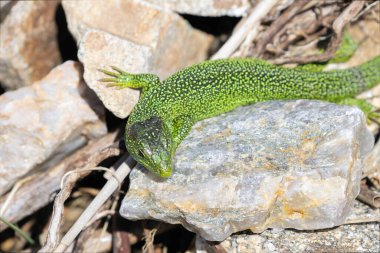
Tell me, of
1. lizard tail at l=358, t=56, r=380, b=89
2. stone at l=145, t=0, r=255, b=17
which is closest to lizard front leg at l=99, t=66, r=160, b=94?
stone at l=145, t=0, r=255, b=17

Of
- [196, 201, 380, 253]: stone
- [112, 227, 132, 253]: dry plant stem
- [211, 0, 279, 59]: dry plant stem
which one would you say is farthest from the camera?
[211, 0, 279, 59]: dry plant stem

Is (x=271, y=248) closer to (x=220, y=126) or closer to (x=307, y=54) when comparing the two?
(x=220, y=126)

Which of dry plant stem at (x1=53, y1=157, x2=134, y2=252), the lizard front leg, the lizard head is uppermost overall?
the lizard front leg

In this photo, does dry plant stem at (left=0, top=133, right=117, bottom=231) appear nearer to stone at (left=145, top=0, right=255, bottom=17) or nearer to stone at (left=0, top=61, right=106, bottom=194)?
stone at (left=0, top=61, right=106, bottom=194)

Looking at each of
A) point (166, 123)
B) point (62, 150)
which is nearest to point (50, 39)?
point (62, 150)

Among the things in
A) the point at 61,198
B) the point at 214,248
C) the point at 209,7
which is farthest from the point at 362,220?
the point at 209,7

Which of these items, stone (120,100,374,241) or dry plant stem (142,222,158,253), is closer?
stone (120,100,374,241)

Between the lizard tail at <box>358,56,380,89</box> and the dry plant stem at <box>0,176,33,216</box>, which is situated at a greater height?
the lizard tail at <box>358,56,380,89</box>

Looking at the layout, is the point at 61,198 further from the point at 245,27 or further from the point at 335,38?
the point at 335,38
